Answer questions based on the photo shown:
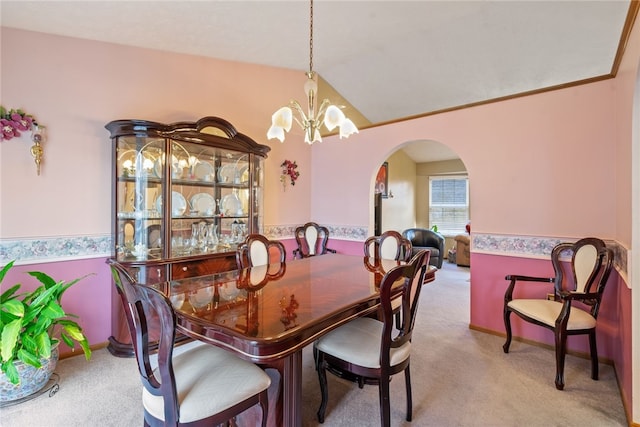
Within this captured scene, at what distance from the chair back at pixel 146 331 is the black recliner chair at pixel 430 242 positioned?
215 inches

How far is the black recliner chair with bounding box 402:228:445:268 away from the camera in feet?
20.1

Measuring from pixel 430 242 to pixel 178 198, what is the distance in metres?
5.13

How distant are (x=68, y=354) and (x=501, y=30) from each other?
5298 millimetres

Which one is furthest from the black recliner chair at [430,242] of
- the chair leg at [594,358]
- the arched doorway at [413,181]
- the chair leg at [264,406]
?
the chair leg at [264,406]

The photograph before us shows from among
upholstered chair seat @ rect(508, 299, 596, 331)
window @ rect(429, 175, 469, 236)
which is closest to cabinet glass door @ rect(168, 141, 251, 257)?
upholstered chair seat @ rect(508, 299, 596, 331)

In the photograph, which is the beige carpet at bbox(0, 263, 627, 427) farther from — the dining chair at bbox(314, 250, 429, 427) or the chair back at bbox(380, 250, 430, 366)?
the chair back at bbox(380, 250, 430, 366)

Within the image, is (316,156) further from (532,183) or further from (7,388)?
(7,388)

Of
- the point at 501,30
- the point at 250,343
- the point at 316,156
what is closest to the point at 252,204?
the point at 316,156

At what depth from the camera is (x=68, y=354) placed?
255 centimetres

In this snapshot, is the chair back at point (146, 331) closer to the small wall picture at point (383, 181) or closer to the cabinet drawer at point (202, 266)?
the cabinet drawer at point (202, 266)

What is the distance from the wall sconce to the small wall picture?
526 cm

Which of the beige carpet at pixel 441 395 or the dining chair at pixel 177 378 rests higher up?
the dining chair at pixel 177 378

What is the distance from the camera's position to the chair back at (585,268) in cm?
226

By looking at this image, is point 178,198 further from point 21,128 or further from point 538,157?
point 538,157
